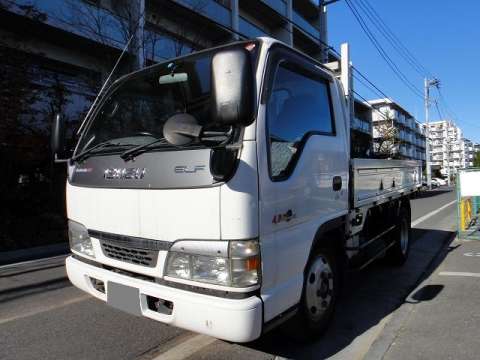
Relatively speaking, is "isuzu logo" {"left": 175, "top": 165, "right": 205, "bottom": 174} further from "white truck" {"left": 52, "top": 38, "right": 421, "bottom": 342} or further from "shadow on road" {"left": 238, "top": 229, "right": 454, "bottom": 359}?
"shadow on road" {"left": 238, "top": 229, "right": 454, "bottom": 359}

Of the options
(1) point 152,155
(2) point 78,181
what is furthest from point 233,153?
(2) point 78,181

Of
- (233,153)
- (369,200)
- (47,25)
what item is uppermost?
(47,25)

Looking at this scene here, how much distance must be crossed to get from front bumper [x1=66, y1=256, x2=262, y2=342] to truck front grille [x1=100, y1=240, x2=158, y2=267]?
0.15m

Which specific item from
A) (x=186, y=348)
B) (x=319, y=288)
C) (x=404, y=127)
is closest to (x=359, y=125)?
(x=319, y=288)

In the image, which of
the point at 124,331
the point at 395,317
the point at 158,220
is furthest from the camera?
the point at 395,317

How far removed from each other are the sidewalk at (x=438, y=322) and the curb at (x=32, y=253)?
23.3ft

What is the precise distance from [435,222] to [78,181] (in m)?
11.6

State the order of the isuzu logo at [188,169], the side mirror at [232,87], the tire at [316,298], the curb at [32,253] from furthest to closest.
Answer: the curb at [32,253], the tire at [316,298], the isuzu logo at [188,169], the side mirror at [232,87]

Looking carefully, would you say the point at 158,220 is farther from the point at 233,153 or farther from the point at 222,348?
the point at 222,348

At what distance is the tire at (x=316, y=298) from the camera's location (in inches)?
134

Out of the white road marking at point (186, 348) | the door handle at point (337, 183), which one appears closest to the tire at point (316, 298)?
the door handle at point (337, 183)

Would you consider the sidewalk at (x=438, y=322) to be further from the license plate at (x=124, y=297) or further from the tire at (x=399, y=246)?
the license plate at (x=124, y=297)

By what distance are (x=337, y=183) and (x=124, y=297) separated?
6.75 ft

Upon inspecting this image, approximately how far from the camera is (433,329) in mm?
3955
